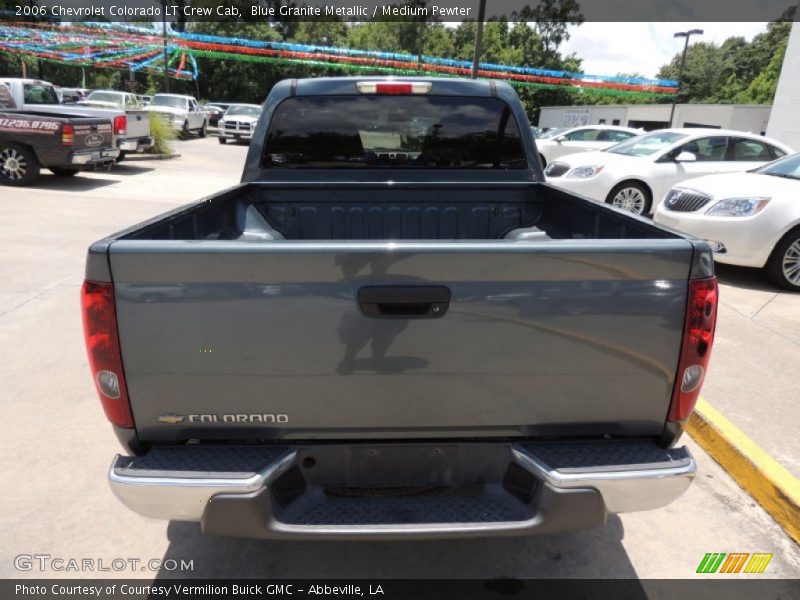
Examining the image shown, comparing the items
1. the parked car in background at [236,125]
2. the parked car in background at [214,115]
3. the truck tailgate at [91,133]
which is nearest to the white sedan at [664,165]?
the truck tailgate at [91,133]

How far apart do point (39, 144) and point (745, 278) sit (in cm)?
1244

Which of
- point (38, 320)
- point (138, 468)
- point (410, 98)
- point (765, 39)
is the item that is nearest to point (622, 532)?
point (138, 468)

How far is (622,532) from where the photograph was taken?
3.07 m

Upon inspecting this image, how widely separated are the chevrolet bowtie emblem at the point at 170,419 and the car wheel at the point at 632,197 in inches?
370

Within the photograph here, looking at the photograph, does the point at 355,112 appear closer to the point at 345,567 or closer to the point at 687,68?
the point at 345,567

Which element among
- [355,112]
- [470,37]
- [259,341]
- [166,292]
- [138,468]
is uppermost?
[470,37]

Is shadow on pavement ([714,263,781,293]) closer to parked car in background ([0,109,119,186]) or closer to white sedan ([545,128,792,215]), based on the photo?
white sedan ([545,128,792,215])

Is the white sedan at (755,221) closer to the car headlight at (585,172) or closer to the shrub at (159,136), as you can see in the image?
the car headlight at (585,172)

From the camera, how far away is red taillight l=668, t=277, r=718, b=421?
6.88 ft

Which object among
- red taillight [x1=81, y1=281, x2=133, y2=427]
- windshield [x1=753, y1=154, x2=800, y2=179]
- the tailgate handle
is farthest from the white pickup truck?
the tailgate handle

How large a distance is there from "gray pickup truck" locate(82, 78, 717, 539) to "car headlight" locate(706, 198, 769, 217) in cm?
565

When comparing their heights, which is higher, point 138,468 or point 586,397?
point 586,397

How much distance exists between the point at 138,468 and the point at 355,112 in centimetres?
258

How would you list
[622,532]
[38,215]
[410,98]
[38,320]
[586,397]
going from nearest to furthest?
[586,397] → [622,532] → [410,98] → [38,320] → [38,215]
